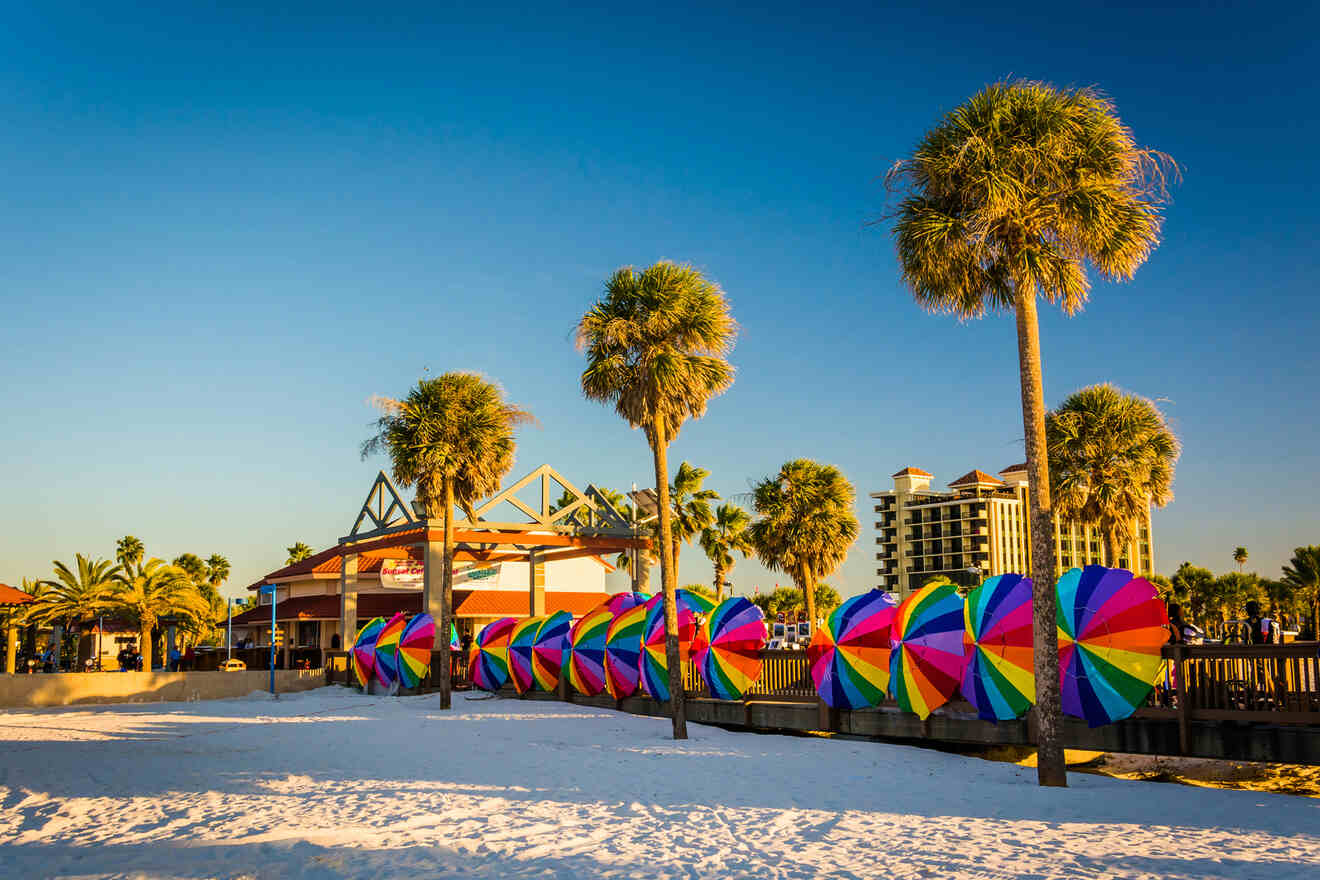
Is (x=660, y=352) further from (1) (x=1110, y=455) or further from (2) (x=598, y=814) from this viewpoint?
(1) (x=1110, y=455)

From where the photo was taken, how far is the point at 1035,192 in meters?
14.9


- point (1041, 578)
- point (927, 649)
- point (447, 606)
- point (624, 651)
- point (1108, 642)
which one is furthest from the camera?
point (447, 606)

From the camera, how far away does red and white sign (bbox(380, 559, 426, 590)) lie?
167 ft

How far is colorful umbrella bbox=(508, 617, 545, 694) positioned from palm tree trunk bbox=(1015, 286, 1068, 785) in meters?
16.6

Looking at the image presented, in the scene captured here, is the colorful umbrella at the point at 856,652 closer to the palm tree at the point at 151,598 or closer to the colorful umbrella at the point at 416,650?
the colorful umbrella at the point at 416,650

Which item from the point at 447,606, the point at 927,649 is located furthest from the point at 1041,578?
the point at 447,606

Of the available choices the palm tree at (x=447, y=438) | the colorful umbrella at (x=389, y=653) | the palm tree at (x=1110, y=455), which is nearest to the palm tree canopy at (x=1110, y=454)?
the palm tree at (x=1110, y=455)

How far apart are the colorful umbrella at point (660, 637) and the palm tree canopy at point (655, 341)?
13.7 feet

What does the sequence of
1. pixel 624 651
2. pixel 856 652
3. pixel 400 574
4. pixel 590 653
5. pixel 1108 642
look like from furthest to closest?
pixel 400 574 < pixel 590 653 < pixel 624 651 < pixel 856 652 < pixel 1108 642

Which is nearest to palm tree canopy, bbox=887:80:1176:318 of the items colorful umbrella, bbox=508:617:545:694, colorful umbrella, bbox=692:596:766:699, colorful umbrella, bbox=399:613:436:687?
colorful umbrella, bbox=692:596:766:699

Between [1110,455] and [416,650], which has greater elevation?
[1110,455]

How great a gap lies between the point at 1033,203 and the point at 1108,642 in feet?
21.3

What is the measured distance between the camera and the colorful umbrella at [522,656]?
1122 inches

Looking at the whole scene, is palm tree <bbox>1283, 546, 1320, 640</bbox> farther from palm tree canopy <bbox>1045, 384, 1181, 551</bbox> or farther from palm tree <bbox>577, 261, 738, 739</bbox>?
palm tree <bbox>577, 261, 738, 739</bbox>
